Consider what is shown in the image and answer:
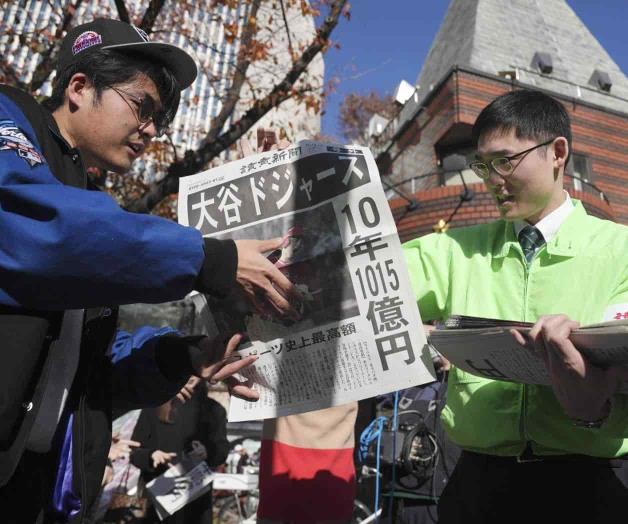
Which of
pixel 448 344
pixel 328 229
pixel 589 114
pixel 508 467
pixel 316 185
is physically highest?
pixel 589 114

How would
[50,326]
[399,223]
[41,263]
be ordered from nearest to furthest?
[41,263] < [50,326] < [399,223]

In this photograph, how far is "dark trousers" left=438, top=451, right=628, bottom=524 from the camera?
1.07 metres

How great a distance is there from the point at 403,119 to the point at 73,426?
1275 cm

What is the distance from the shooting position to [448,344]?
1064 mm

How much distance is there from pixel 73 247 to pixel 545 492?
3.85 ft

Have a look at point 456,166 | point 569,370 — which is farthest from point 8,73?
point 456,166

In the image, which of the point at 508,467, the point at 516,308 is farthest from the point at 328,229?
the point at 508,467

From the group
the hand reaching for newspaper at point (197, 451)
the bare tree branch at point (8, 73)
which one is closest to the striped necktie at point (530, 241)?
the hand reaching for newspaper at point (197, 451)

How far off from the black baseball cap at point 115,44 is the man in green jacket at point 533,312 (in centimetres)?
95

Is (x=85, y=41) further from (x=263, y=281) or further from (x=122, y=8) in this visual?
(x=122, y=8)

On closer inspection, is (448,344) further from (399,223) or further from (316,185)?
(399,223)

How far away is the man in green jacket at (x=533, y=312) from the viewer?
1029 mm

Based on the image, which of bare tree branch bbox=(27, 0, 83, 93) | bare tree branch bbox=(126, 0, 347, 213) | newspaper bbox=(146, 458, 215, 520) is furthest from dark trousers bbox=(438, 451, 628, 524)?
bare tree branch bbox=(27, 0, 83, 93)

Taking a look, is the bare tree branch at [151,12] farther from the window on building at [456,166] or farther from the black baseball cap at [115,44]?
the window on building at [456,166]
